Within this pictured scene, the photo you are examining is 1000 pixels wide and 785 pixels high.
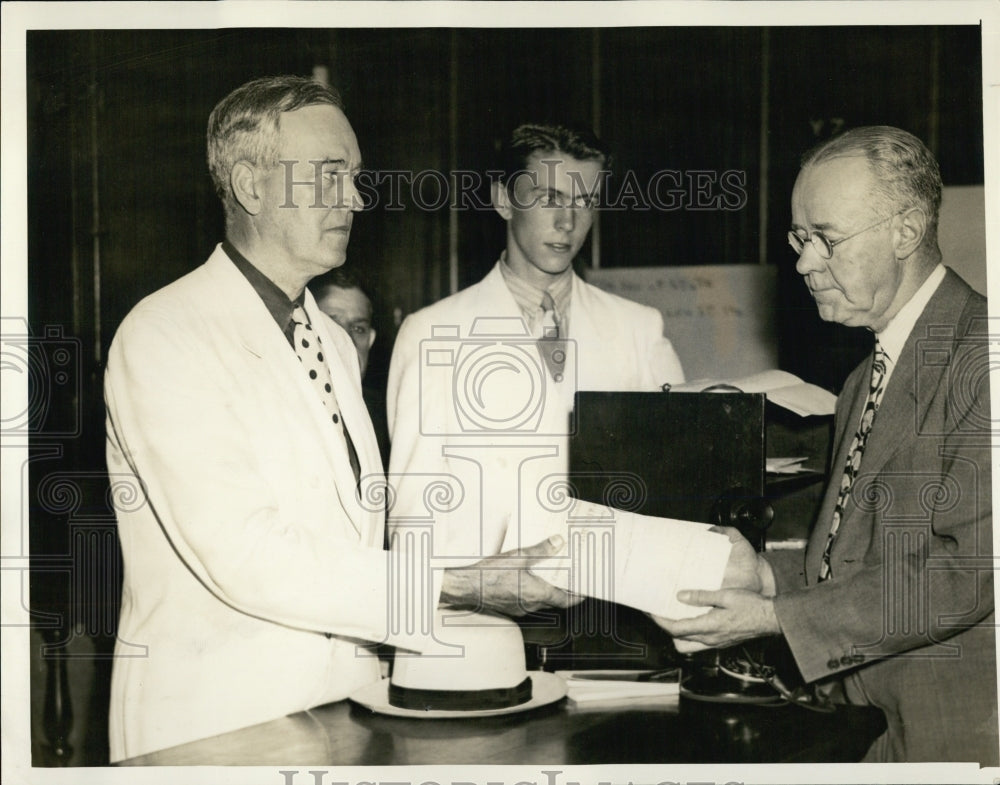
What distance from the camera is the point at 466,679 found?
212 centimetres

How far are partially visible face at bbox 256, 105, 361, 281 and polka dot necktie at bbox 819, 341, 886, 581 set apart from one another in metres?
1.28

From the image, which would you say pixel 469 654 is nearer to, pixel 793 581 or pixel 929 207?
pixel 793 581

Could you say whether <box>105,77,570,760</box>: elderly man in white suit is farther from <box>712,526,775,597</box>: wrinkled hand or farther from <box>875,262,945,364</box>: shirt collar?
<box>875,262,945,364</box>: shirt collar

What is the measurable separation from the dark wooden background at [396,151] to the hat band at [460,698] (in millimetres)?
725

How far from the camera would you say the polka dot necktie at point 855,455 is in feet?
7.27

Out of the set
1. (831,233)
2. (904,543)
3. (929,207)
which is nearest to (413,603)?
(904,543)

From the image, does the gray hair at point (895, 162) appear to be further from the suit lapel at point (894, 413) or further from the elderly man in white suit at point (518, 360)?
the elderly man in white suit at point (518, 360)

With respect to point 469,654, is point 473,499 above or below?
above

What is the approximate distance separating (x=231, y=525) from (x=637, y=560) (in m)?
0.93

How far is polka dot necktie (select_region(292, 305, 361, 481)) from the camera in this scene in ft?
7.24

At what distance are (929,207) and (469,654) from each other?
1493 millimetres

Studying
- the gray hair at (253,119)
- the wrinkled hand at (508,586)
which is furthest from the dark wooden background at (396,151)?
the wrinkled hand at (508,586)

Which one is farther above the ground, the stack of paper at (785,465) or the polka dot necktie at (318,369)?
the polka dot necktie at (318,369)

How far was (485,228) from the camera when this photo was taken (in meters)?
2.26
